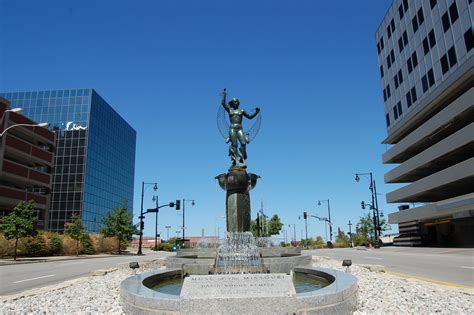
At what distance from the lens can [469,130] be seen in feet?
108

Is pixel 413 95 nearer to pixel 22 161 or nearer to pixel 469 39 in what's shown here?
pixel 469 39

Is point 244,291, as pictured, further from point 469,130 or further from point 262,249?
point 469,130

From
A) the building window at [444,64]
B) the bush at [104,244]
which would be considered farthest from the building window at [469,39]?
the bush at [104,244]

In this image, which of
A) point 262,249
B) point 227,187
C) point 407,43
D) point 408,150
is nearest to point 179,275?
point 262,249

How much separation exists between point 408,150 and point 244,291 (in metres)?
47.3

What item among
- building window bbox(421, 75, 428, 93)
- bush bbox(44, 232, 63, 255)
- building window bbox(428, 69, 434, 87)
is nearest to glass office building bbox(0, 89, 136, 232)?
bush bbox(44, 232, 63, 255)

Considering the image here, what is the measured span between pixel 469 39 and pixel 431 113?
35.5ft

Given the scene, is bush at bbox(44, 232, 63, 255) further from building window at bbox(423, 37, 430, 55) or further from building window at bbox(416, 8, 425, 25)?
building window at bbox(416, 8, 425, 25)

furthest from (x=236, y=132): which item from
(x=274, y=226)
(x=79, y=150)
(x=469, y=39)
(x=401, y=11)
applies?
(x=79, y=150)

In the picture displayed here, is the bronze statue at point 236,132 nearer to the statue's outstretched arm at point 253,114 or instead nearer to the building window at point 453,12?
the statue's outstretched arm at point 253,114

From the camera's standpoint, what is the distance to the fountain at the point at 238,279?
5.91 m

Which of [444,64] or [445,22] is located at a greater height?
[445,22]

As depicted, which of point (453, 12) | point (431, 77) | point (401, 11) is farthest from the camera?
point (401, 11)

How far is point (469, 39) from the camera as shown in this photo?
110 ft
